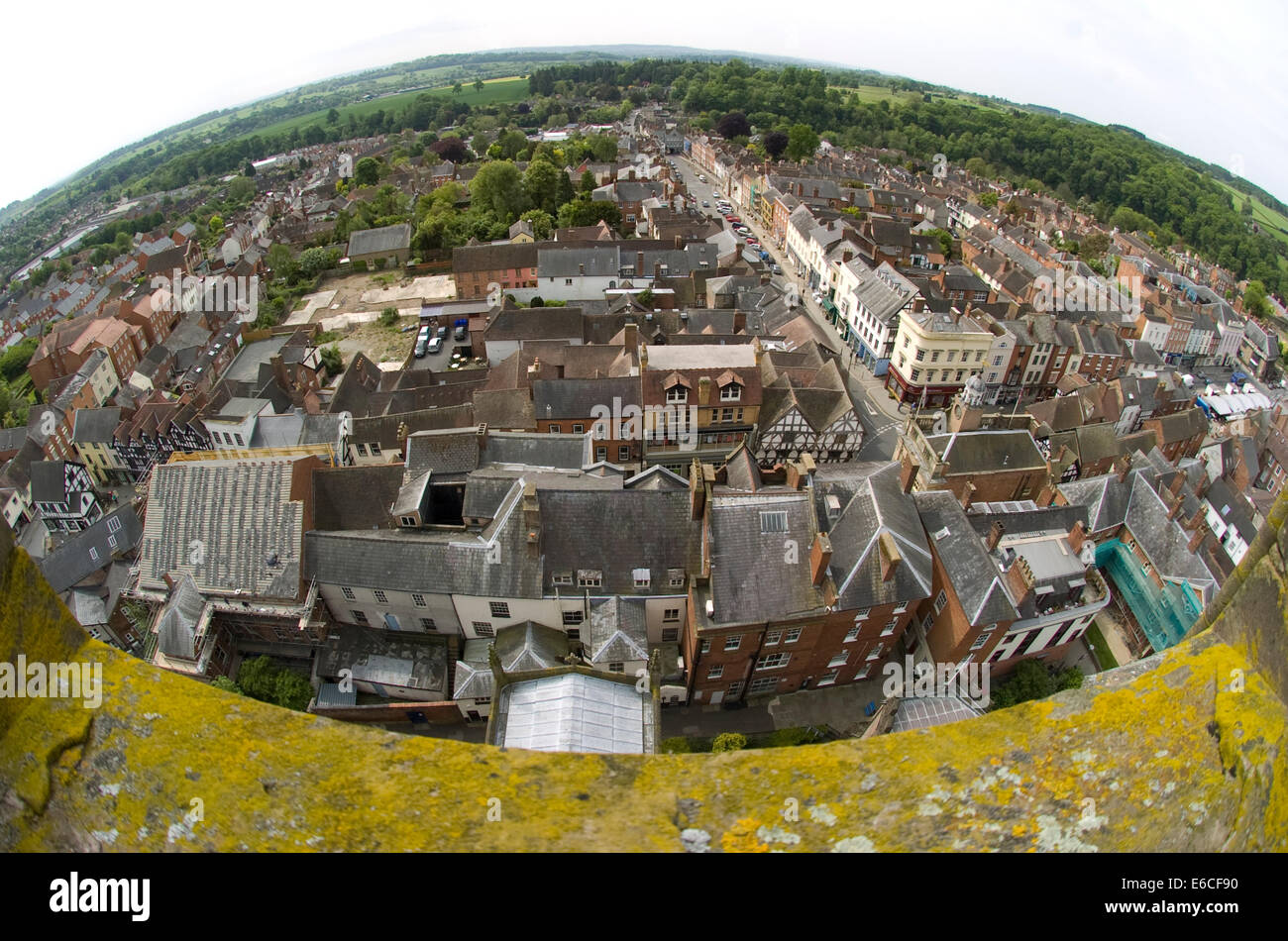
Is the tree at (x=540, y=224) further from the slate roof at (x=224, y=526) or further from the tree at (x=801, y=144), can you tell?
the tree at (x=801, y=144)

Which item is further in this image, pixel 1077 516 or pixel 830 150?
pixel 830 150

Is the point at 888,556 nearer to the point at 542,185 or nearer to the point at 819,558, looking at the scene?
the point at 819,558

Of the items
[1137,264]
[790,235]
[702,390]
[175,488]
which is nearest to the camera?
[175,488]

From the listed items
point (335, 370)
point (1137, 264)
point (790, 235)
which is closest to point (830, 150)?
point (1137, 264)

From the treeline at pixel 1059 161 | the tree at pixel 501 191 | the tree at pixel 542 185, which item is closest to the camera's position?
the tree at pixel 501 191

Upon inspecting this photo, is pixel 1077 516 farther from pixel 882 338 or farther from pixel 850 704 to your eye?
pixel 882 338

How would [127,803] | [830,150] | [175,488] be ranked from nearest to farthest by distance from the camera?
[127,803] → [175,488] → [830,150]

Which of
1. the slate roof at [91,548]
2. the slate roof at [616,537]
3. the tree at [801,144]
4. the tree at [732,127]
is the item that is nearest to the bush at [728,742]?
the slate roof at [616,537]

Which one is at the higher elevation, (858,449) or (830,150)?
(830,150)

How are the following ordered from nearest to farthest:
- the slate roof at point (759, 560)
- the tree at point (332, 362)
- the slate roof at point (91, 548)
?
the slate roof at point (759, 560) < the slate roof at point (91, 548) < the tree at point (332, 362)
